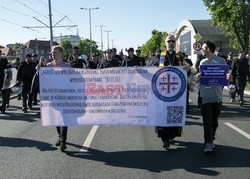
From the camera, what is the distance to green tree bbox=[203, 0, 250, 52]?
111 feet

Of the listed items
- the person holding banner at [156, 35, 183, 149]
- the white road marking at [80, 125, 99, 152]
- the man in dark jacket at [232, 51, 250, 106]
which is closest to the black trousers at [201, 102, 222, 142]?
the person holding banner at [156, 35, 183, 149]

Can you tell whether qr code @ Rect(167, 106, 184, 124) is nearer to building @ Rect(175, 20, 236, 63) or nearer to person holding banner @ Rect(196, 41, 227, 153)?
person holding banner @ Rect(196, 41, 227, 153)

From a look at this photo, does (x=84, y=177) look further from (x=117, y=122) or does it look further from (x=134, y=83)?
(x=134, y=83)

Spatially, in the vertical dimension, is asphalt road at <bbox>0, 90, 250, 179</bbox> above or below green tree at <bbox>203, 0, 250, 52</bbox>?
below

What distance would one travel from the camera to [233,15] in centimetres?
3438

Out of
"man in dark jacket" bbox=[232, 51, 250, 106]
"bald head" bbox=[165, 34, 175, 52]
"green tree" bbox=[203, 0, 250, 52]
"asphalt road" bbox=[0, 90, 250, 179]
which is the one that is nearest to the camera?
"asphalt road" bbox=[0, 90, 250, 179]

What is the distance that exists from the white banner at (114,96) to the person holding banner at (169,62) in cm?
20

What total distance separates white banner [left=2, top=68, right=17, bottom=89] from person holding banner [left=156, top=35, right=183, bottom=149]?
6.42m

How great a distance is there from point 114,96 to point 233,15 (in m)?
31.1

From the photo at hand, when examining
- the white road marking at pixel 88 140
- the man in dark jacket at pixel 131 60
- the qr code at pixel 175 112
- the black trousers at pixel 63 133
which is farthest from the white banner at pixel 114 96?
the man in dark jacket at pixel 131 60

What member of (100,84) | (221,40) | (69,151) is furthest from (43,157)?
(221,40)

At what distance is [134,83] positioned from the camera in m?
6.30

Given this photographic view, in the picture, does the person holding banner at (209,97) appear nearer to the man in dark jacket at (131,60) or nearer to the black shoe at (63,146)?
the black shoe at (63,146)

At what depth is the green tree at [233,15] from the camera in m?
33.9
